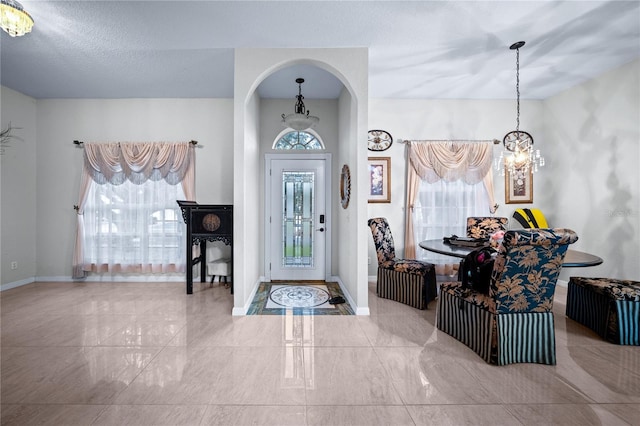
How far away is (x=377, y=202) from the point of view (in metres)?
4.89

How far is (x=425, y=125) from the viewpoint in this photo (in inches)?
193

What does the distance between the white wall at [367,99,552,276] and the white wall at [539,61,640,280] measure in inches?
15.0

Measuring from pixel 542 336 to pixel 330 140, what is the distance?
3.69 meters

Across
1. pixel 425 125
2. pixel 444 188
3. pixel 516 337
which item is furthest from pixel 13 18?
pixel 444 188

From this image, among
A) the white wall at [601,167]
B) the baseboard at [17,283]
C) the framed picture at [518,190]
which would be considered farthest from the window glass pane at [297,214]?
the baseboard at [17,283]

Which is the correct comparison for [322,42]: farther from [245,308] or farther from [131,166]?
[131,166]

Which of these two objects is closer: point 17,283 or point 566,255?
point 566,255

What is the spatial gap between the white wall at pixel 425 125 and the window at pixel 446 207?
26 centimetres

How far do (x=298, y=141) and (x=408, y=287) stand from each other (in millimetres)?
2879

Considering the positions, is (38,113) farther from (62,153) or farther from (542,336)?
(542,336)

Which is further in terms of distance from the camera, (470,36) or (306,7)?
(470,36)

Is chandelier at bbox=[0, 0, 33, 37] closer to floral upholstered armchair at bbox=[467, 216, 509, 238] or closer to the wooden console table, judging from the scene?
the wooden console table

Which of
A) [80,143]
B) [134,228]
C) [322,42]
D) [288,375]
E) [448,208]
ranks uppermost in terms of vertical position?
[322,42]

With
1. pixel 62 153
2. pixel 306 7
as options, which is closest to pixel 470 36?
pixel 306 7
